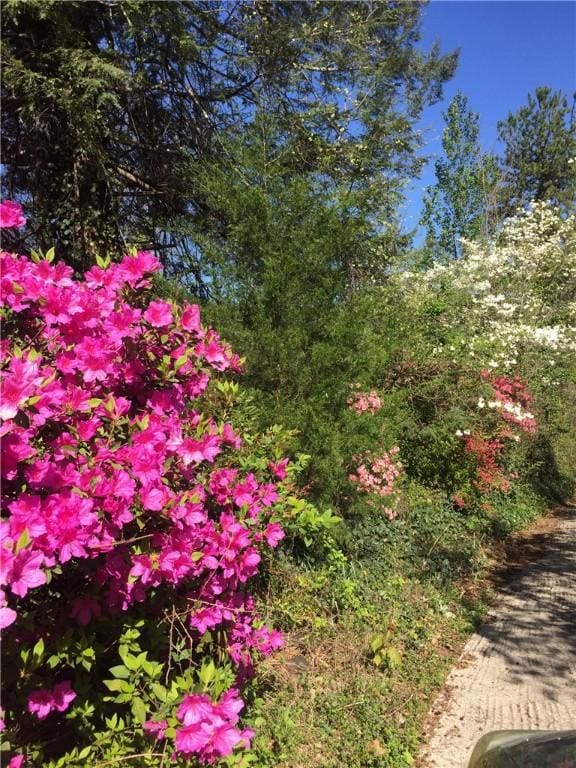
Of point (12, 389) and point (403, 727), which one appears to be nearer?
point (12, 389)

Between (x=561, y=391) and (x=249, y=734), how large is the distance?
15105 mm

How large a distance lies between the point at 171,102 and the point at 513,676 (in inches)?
284

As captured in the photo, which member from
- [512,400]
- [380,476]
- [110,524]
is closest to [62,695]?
[110,524]

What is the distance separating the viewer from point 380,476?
6.22 metres

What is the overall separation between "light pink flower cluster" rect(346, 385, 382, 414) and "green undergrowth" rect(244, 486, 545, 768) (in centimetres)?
118

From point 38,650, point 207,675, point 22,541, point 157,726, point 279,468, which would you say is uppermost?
point 279,468

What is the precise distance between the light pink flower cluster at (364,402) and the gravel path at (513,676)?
7.67 ft

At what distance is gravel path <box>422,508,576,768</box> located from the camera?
3.71 m

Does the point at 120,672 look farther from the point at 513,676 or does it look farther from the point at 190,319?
the point at 513,676

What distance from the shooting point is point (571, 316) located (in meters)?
14.8

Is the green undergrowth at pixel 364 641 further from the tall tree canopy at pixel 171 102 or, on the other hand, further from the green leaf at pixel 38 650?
the tall tree canopy at pixel 171 102

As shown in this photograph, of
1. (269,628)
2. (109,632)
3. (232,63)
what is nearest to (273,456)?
(269,628)

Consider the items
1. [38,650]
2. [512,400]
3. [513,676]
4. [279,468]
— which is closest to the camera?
[38,650]

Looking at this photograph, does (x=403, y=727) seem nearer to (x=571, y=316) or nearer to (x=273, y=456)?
(x=273, y=456)
